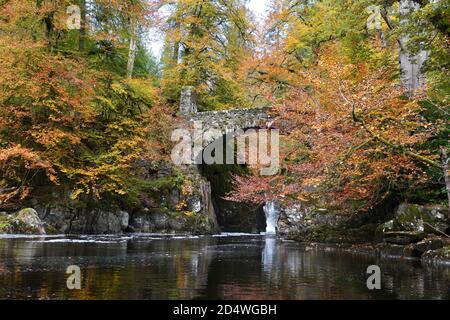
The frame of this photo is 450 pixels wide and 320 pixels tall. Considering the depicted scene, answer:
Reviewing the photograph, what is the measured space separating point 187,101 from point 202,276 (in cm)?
1874

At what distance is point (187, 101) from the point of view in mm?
26391

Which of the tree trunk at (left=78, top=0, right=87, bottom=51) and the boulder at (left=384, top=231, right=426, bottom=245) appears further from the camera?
the tree trunk at (left=78, top=0, right=87, bottom=51)

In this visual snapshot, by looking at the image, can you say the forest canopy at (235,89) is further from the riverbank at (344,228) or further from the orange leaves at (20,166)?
the riverbank at (344,228)

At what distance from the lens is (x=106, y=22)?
2292 centimetres

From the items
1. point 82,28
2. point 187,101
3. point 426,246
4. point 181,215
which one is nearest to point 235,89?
point 187,101

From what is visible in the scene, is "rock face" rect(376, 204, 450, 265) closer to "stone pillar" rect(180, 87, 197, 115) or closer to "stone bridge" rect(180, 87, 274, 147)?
"stone bridge" rect(180, 87, 274, 147)

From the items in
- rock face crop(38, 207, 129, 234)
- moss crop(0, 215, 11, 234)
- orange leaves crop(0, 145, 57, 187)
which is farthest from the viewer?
rock face crop(38, 207, 129, 234)

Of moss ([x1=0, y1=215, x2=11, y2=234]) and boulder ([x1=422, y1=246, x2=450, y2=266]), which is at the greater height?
moss ([x1=0, y1=215, x2=11, y2=234])

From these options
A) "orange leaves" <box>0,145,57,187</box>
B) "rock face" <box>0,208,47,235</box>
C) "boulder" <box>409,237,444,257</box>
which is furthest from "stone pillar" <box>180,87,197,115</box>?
"boulder" <box>409,237,444,257</box>

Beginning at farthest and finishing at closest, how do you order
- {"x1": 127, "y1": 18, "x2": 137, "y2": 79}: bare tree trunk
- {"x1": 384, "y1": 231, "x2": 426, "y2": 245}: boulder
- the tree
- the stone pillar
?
the tree → the stone pillar → {"x1": 127, "y1": 18, "x2": 137, "y2": 79}: bare tree trunk → {"x1": 384, "y1": 231, "x2": 426, "y2": 245}: boulder

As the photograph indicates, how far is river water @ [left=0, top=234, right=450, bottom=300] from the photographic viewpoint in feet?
22.0

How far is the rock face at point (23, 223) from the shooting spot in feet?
57.9

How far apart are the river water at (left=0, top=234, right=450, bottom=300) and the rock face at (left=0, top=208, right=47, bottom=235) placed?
5.44 metres
